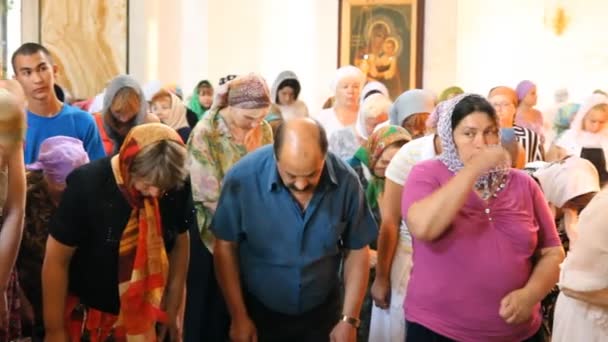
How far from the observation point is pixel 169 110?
20.5 feet

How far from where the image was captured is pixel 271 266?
291 cm

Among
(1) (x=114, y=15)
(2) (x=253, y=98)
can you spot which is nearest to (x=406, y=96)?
(2) (x=253, y=98)

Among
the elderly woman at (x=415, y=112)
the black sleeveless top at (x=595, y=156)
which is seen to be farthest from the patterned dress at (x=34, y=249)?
the black sleeveless top at (x=595, y=156)

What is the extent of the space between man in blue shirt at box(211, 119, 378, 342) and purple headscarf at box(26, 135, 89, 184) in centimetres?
72

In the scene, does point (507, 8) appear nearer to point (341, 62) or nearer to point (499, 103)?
point (341, 62)

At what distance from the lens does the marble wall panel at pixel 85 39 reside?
28.2ft

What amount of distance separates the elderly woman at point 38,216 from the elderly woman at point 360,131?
2.55m

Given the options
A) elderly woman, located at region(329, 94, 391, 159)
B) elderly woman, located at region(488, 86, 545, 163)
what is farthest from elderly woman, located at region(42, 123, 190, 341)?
elderly woman, located at region(488, 86, 545, 163)

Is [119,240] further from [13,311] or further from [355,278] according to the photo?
[355,278]

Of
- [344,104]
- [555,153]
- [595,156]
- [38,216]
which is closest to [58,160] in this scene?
[38,216]

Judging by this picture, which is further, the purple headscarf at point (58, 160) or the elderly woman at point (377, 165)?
the elderly woman at point (377, 165)

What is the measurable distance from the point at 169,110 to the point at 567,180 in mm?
3434

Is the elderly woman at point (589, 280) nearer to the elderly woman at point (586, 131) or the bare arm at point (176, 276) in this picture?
the bare arm at point (176, 276)

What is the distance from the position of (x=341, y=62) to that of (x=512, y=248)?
8456 millimetres
